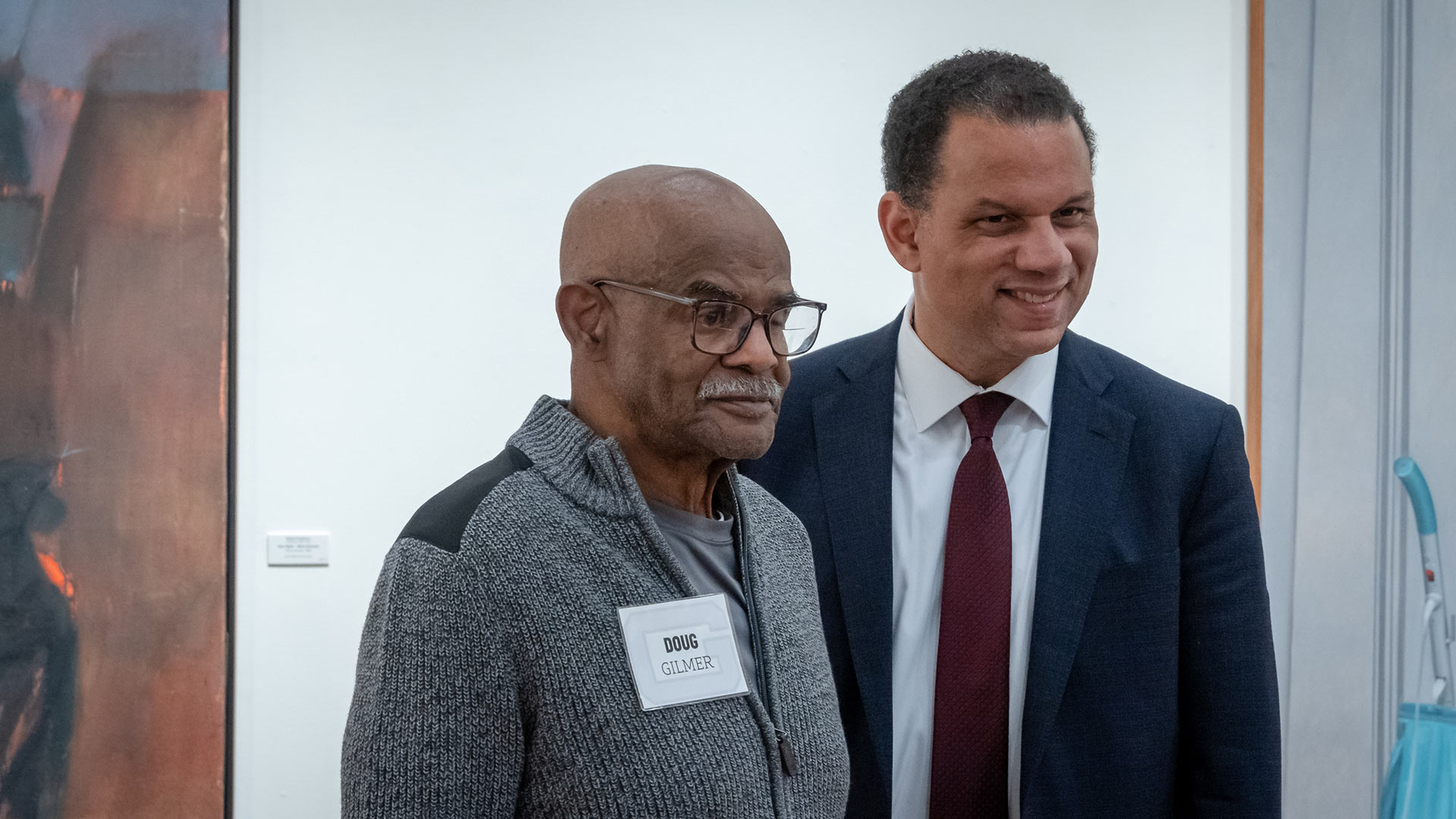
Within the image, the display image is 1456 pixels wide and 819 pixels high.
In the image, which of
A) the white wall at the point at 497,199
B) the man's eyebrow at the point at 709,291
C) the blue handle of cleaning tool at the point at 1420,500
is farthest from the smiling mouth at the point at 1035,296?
the white wall at the point at 497,199

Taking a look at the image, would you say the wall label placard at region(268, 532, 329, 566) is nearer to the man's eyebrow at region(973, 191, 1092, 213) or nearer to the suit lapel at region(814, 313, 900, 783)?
the suit lapel at region(814, 313, 900, 783)

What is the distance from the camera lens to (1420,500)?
2.11m

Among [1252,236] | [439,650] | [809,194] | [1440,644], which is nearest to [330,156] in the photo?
[809,194]

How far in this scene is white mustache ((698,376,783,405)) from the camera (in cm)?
87

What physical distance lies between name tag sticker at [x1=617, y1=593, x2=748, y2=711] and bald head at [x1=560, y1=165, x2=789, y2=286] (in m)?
0.27

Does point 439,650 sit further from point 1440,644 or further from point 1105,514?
point 1440,644

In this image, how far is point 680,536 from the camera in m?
0.94

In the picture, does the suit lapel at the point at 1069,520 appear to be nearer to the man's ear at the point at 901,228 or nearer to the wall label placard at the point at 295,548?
the man's ear at the point at 901,228

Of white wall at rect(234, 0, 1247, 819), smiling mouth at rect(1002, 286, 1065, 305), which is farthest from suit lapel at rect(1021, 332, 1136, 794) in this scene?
white wall at rect(234, 0, 1247, 819)

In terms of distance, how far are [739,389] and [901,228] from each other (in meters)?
0.60

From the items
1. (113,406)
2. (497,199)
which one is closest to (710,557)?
(497,199)

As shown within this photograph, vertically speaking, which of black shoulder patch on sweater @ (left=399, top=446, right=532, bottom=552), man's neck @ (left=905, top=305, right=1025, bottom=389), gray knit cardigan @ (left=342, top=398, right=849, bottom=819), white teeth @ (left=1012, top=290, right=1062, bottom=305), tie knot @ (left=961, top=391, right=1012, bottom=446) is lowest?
gray knit cardigan @ (left=342, top=398, right=849, bottom=819)

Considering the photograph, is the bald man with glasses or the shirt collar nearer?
the bald man with glasses

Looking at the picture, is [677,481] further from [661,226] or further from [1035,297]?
[1035,297]
